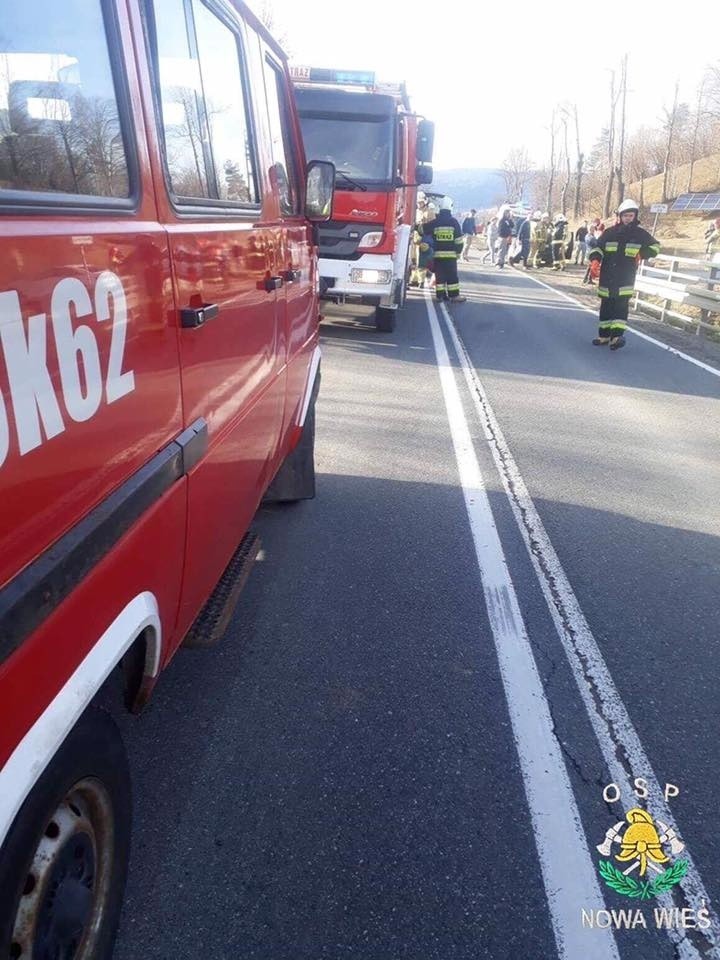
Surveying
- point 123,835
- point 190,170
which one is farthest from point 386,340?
point 123,835

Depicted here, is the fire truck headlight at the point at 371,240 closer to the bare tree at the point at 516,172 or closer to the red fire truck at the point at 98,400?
the red fire truck at the point at 98,400

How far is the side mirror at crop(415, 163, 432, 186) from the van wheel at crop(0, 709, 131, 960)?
41.2ft

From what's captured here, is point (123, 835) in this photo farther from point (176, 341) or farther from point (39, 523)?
point (176, 341)

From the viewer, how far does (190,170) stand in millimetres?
2307

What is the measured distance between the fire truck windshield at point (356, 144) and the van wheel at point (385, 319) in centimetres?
217

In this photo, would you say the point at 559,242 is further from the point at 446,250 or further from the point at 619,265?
the point at 619,265

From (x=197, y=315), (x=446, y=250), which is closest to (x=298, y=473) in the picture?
(x=197, y=315)

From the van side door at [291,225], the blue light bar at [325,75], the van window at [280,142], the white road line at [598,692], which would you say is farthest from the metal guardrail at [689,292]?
the van window at [280,142]

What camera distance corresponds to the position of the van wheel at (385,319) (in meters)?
11.9

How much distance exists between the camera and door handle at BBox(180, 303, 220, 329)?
2037mm

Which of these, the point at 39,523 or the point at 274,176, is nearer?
the point at 39,523

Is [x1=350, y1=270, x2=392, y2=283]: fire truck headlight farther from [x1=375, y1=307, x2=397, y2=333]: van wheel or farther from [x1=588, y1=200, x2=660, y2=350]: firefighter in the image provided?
[x1=588, y1=200, x2=660, y2=350]: firefighter

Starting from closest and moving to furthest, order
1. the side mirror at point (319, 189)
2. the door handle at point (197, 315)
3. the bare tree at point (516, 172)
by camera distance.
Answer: the door handle at point (197, 315) → the side mirror at point (319, 189) → the bare tree at point (516, 172)

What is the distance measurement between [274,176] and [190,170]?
1.33 meters
